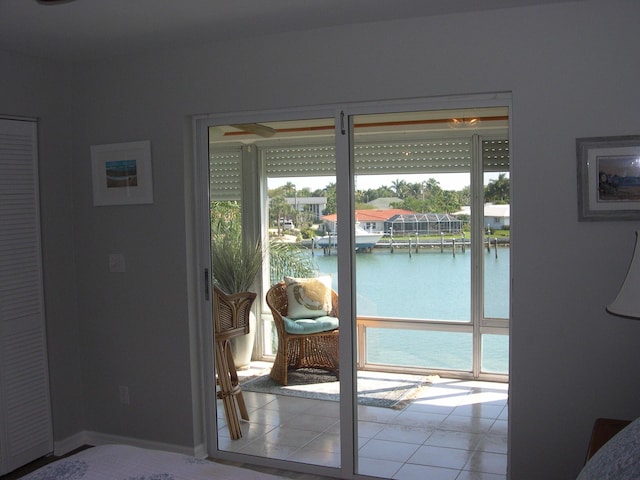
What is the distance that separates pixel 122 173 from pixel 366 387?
6.43 feet

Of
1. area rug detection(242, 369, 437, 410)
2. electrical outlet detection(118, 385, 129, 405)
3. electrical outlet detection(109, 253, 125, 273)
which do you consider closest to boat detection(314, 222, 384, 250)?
area rug detection(242, 369, 437, 410)

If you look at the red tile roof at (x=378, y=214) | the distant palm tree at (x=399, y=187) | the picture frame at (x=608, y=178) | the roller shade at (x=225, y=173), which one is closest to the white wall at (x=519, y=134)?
the picture frame at (x=608, y=178)

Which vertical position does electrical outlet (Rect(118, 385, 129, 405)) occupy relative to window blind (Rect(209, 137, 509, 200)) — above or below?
below

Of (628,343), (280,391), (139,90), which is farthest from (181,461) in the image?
(139,90)

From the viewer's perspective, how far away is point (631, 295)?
2301 millimetres

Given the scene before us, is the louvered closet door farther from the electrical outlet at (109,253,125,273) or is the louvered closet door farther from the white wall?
the electrical outlet at (109,253,125,273)

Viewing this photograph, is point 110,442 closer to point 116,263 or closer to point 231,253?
point 116,263

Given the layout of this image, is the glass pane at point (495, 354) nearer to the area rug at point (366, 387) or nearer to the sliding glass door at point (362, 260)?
the sliding glass door at point (362, 260)

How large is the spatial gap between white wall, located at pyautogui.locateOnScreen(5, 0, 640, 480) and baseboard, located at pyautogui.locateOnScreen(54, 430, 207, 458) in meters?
0.06

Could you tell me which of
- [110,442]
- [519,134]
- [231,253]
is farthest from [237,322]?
[519,134]

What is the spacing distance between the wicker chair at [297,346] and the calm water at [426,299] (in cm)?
20

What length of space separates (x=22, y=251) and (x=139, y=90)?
1.18m

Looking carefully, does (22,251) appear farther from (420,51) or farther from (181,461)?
(420,51)

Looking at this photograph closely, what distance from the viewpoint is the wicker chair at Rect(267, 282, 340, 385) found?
359 cm
